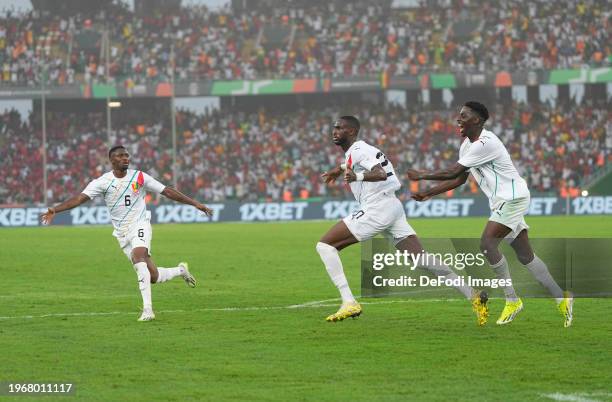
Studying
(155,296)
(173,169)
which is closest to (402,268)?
(155,296)

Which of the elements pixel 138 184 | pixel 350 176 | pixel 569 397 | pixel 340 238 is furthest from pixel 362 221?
pixel 569 397

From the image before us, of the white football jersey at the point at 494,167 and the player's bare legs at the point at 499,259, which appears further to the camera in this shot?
the player's bare legs at the point at 499,259

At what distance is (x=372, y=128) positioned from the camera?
6053 cm

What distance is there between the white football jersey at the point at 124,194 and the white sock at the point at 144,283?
0.64m

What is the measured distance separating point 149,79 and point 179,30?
4.19 metres

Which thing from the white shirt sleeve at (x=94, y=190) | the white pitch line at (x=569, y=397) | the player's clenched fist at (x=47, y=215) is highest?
the white shirt sleeve at (x=94, y=190)

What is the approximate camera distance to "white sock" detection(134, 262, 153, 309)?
13.2m

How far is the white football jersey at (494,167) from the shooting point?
39.4 ft

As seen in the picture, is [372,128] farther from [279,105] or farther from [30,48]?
[30,48]

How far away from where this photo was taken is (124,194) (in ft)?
45.8

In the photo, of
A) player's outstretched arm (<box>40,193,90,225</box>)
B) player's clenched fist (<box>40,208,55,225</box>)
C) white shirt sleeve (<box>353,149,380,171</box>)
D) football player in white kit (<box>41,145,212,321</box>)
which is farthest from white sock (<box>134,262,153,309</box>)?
white shirt sleeve (<box>353,149,380,171</box>)

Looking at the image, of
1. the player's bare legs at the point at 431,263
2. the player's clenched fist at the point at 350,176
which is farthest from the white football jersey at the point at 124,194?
the player's bare legs at the point at 431,263

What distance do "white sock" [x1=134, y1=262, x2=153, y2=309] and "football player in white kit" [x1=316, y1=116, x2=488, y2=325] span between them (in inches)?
83.4

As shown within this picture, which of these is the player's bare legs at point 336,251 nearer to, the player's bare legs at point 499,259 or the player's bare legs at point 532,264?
the player's bare legs at point 499,259
